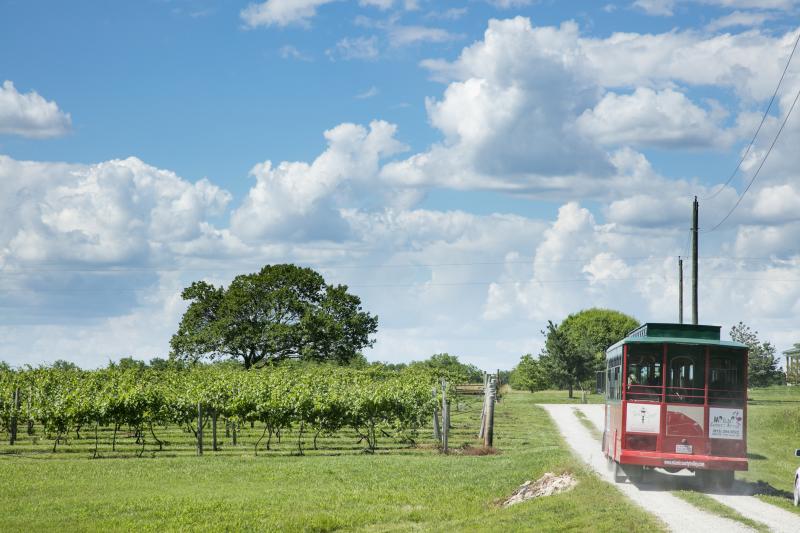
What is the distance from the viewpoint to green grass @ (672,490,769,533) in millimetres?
14773

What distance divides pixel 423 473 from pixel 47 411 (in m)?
15.9

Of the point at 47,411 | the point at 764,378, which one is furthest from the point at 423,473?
the point at 764,378

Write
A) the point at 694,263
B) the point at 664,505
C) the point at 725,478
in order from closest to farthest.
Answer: the point at 664,505 < the point at 725,478 < the point at 694,263

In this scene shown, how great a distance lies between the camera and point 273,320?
6456 cm

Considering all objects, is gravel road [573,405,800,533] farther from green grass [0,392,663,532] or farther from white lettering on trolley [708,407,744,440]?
green grass [0,392,663,532]

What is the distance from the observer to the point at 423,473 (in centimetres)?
2420

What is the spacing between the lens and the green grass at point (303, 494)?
668 inches

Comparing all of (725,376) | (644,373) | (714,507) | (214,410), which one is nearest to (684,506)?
(714,507)

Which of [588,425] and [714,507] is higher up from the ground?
[588,425]

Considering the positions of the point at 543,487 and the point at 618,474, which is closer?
the point at 543,487

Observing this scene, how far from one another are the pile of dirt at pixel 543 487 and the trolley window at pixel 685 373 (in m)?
2.77

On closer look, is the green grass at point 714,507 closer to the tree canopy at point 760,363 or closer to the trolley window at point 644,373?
the trolley window at point 644,373

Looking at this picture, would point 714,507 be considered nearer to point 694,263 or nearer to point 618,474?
point 618,474

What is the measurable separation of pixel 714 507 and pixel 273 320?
50084 millimetres
